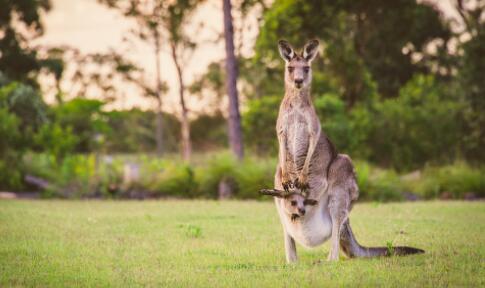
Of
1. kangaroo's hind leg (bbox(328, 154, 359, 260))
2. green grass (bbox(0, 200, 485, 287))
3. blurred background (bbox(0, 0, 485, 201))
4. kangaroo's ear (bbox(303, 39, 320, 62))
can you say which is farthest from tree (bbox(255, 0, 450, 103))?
kangaroo's hind leg (bbox(328, 154, 359, 260))

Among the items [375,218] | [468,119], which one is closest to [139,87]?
[468,119]

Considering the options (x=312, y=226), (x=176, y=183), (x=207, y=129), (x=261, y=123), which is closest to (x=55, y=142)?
(x=176, y=183)

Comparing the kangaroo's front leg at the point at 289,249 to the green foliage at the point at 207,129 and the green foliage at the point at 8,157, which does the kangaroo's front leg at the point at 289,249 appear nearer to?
the green foliage at the point at 8,157

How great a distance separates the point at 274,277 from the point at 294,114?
2093 mm

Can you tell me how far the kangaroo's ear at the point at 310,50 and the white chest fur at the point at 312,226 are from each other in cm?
Answer: 158

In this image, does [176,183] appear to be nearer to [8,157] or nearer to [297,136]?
[8,157]

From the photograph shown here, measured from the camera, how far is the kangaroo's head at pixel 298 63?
756 cm

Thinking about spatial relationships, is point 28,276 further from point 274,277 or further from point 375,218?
point 375,218

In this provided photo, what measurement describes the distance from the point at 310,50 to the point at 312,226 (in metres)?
1.98

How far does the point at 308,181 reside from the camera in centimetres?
738

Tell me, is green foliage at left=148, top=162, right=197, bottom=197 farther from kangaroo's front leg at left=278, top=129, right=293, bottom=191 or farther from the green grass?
kangaroo's front leg at left=278, top=129, right=293, bottom=191

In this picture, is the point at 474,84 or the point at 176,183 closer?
the point at 176,183

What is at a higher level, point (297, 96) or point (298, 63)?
point (298, 63)

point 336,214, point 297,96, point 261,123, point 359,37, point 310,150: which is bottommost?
point 336,214
